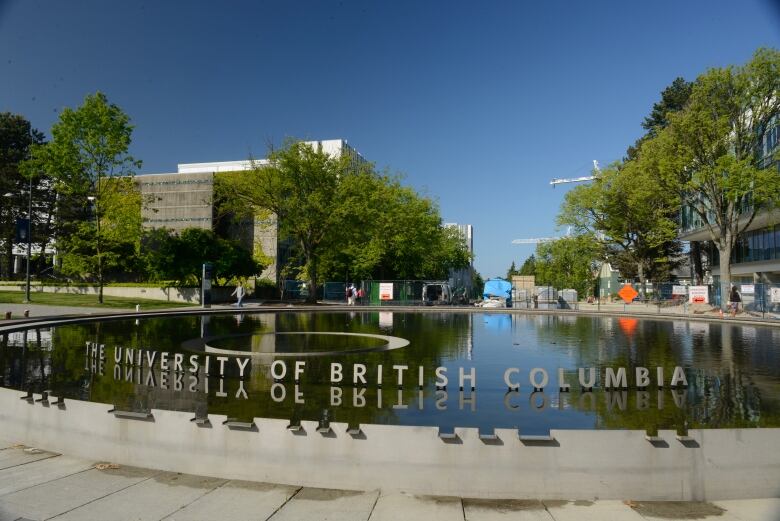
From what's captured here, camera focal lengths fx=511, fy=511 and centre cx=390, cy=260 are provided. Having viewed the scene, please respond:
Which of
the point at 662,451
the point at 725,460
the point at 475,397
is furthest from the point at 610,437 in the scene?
the point at 475,397

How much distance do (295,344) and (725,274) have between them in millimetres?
40980

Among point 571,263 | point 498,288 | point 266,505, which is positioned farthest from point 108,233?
point 571,263

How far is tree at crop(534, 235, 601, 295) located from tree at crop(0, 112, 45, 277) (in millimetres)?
68661

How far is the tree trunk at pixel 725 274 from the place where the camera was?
42625mm

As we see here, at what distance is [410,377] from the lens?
14031 millimetres

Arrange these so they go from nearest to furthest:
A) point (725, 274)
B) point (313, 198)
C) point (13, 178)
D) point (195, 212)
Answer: point (725, 274) → point (313, 198) → point (13, 178) → point (195, 212)

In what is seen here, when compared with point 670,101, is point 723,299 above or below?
below

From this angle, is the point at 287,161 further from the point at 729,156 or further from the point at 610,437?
the point at 610,437

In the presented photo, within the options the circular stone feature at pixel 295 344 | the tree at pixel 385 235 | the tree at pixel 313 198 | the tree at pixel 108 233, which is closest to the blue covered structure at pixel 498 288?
the tree at pixel 385 235

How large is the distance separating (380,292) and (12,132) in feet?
173

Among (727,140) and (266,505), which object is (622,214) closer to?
(727,140)

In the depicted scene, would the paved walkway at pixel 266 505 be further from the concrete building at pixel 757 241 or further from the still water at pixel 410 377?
the concrete building at pixel 757 241

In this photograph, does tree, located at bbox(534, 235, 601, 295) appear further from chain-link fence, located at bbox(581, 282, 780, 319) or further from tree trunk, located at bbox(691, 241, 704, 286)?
chain-link fence, located at bbox(581, 282, 780, 319)

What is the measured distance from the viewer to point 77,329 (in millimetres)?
26766
